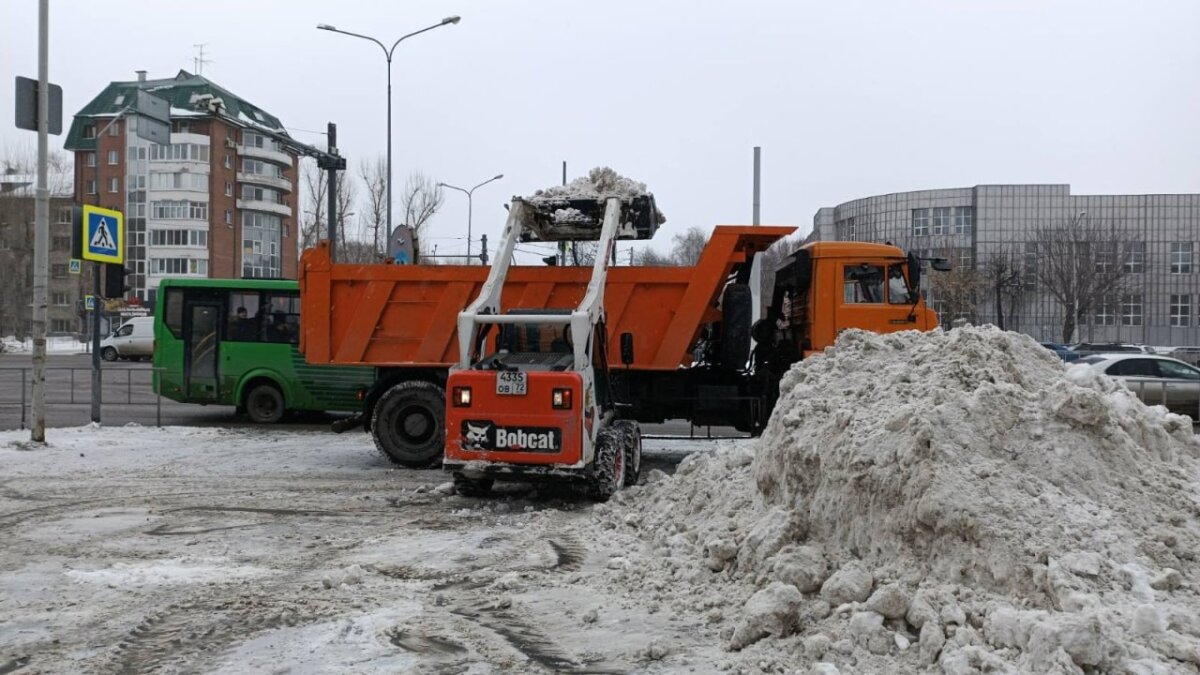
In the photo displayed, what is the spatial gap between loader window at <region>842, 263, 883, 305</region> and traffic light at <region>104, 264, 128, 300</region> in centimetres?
1125

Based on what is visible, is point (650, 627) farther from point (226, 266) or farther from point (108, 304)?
point (226, 266)

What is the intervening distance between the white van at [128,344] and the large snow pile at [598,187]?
34232mm

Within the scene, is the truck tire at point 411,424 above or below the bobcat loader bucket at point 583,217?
below

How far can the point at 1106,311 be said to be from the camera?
56.5 metres

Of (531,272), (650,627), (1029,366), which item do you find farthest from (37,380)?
(1029,366)

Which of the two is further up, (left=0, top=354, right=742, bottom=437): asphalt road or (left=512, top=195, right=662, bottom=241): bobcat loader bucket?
(left=512, top=195, right=662, bottom=241): bobcat loader bucket

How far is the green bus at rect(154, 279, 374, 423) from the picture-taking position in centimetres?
1747

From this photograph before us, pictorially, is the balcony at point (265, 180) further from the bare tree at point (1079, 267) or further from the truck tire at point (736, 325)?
the truck tire at point (736, 325)

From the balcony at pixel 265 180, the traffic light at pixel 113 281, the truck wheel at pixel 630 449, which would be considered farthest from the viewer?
the balcony at pixel 265 180

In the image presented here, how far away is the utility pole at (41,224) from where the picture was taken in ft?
42.3

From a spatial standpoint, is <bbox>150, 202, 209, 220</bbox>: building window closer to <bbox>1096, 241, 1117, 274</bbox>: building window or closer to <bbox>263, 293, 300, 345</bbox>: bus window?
<bbox>263, 293, 300, 345</bbox>: bus window

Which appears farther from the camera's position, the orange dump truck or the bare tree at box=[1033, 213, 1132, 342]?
the bare tree at box=[1033, 213, 1132, 342]

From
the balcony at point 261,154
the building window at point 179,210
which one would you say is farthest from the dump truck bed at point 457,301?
the balcony at point 261,154

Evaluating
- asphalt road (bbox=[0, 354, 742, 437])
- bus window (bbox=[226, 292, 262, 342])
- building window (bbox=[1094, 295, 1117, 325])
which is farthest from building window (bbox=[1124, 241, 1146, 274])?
bus window (bbox=[226, 292, 262, 342])
